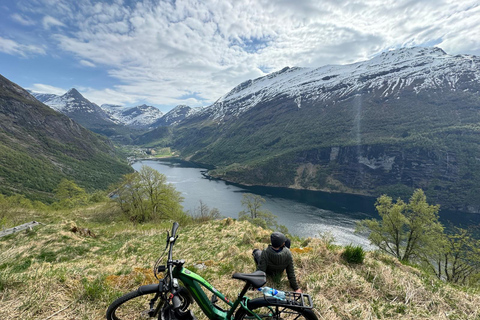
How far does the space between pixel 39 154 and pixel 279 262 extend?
192 metres

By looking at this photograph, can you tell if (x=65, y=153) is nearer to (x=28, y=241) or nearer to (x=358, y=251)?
(x=28, y=241)

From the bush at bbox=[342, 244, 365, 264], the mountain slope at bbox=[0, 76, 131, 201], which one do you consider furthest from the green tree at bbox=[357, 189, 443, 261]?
the mountain slope at bbox=[0, 76, 131, 201]

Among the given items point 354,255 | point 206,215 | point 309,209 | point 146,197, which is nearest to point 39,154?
point 206,215

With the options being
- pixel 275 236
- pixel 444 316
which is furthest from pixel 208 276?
pixel 444 316

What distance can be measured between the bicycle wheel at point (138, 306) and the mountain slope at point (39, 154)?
120 metres

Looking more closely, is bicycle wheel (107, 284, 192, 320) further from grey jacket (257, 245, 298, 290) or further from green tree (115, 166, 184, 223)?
green tree (115, 166, 184, 223)

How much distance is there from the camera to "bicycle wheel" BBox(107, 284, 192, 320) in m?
3.41

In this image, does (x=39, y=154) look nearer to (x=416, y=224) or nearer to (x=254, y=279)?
(x=254, y=279)

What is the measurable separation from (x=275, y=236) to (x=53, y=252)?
14091mm

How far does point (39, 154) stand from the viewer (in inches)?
5438

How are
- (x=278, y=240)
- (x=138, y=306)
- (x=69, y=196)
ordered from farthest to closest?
(x=69, y=196) → (x=278, y=240) → (x=138, y=306)

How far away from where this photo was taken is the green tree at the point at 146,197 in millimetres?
28283

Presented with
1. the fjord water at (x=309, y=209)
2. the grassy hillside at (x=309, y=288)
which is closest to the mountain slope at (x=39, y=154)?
the fjord water at (x=309, y=209)

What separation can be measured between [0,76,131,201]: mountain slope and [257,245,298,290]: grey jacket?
399ft
